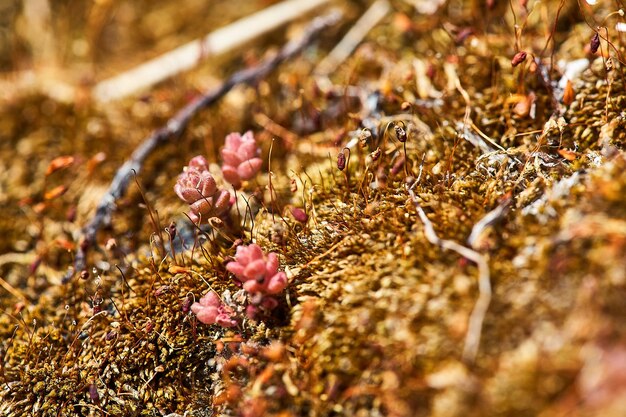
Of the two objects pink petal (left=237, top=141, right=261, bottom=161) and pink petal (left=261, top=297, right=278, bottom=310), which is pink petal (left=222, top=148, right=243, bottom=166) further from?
pink petal (left=261, top=297, right=278, bottom=310)

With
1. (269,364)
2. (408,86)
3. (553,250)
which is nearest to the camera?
(553,250)

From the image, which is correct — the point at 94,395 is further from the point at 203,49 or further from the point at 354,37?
the point at 354,37

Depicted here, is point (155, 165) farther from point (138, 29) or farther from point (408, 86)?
point (138, 29)

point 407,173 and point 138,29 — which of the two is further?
point 138,29

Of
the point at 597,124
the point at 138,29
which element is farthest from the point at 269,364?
the point at 138,29

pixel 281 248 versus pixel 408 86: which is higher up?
pixel 408 86

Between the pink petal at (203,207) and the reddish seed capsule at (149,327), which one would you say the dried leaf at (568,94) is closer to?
the pink petal at (203,207)
